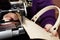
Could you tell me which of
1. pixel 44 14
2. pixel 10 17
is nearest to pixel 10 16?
pixel 10 17

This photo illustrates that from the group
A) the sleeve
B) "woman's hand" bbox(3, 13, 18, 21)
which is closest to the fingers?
"woman's hand" bbox(3, 13, 18, 21)

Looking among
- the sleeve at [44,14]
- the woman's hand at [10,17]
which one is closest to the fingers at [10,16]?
the woman's hand at [10,17]

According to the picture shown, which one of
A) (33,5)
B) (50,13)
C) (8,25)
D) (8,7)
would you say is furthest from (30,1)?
(8,25)

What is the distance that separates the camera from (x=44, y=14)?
618mm

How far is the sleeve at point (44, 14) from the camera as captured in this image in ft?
1.88

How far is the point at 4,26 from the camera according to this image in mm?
347

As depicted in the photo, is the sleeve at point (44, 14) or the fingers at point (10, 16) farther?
the sleeve at point (44, 14)

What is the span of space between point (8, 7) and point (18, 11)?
61 millimetres

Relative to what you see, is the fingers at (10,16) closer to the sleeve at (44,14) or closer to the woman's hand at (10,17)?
the woman's hand at (10,17)

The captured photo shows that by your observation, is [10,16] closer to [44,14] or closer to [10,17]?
[10,17]

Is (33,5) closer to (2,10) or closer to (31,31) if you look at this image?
(2,10)

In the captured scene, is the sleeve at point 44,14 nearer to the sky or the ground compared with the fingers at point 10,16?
nearer to the ground

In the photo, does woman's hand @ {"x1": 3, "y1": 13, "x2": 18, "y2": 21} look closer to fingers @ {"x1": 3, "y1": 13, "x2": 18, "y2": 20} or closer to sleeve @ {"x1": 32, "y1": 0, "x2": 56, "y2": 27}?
fingers @ {"x1": 3, "y1": 13, "x2": 18, "y2": 20}

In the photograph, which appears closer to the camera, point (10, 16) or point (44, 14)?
point (10, 16)
